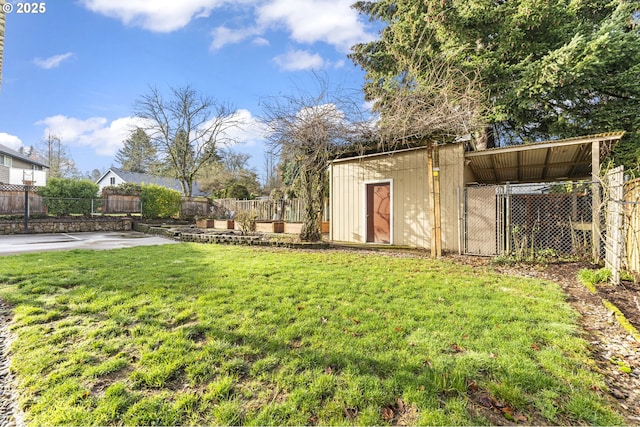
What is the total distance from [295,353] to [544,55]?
12571 mm

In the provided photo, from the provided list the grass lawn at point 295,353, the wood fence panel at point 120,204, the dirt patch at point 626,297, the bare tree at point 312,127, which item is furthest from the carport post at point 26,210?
the dirt patch at point 626,297

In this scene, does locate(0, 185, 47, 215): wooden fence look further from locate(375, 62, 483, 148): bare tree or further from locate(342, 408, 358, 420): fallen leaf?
locate(342, 408, 358, 420): fallen leaf

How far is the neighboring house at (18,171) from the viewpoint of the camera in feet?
60.4

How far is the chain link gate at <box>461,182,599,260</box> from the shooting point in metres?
6.38

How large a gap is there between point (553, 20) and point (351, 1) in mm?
8404

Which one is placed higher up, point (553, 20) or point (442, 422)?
point (553, 20)

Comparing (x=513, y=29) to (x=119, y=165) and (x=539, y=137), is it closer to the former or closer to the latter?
(x=539, y=137)

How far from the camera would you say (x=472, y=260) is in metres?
6.40

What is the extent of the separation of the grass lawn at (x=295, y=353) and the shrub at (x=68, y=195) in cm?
1257

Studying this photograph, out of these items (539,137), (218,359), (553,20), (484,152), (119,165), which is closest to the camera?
(218,359)

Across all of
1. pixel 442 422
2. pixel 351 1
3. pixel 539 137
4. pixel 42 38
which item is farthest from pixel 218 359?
pixel 351 1

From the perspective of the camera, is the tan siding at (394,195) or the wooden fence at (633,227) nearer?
the wooden fence at (633,227)

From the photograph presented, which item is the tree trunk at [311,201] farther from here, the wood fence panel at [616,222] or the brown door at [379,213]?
the wood fence panel at [616,222]

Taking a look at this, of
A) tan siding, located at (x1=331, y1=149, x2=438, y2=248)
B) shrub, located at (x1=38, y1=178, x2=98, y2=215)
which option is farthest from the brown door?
shrub, located at (x1=38, y1=178, x2=98, y2=215)
